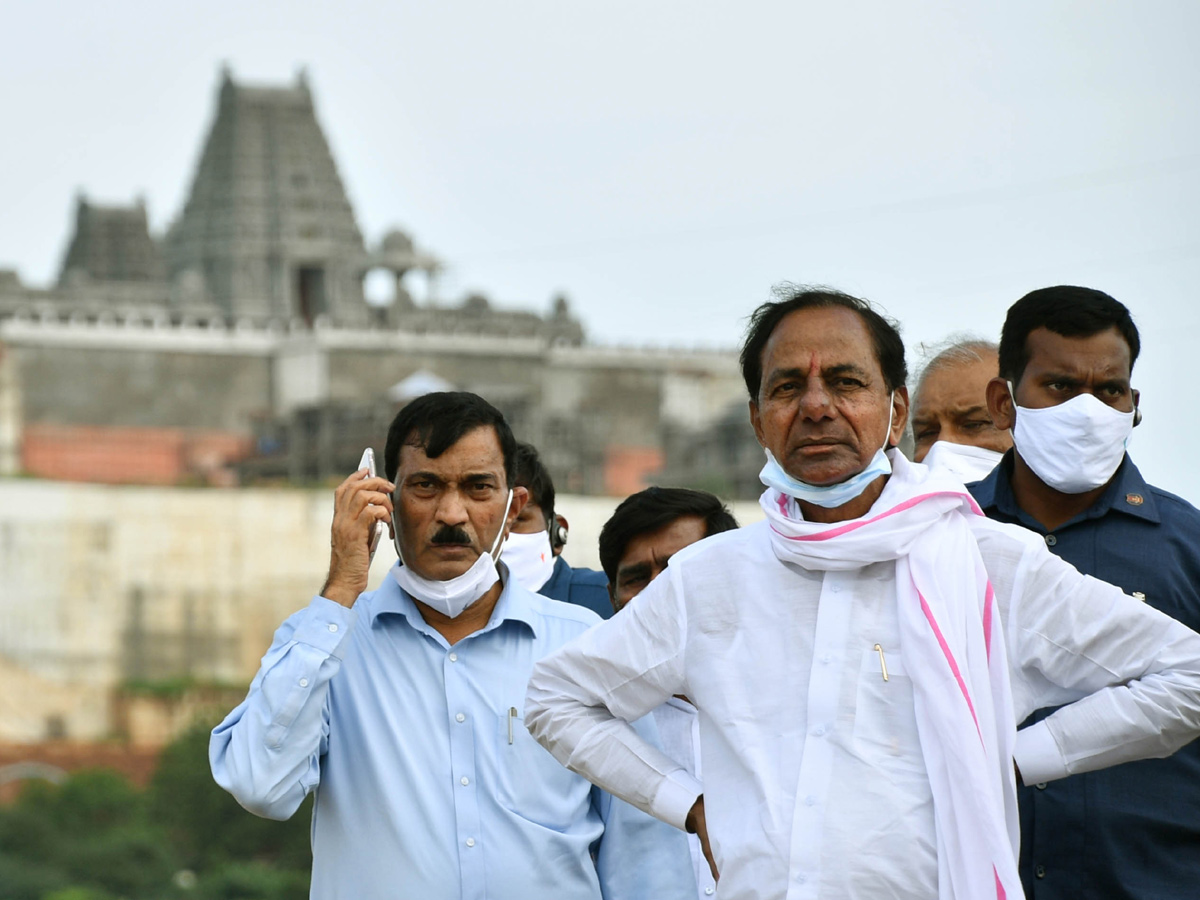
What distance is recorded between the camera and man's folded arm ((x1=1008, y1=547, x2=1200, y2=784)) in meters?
3.06

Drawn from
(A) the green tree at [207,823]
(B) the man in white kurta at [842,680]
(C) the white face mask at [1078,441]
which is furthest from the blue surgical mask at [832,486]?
(A) the green tree at [207,823]

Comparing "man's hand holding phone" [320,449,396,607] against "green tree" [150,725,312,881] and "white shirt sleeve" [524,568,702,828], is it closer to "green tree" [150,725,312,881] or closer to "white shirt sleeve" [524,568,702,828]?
"white shirt sleeve" [524,568,702,828]

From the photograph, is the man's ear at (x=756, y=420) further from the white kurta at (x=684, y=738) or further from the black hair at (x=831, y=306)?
the white kurta at (x=684, y=738)

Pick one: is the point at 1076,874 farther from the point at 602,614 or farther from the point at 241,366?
the point at 241,366

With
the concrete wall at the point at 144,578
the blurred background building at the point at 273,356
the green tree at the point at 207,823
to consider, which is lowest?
the green tree at the point at 207,823

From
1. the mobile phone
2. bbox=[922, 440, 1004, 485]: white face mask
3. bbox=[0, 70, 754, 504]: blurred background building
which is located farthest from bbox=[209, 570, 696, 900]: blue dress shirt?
bbox=[0, 70, 754, 504]: blurred background building

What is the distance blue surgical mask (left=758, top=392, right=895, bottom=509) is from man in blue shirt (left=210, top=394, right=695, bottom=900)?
92 cm

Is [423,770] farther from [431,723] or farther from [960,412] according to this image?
[960,412]

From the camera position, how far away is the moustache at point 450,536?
3881 millimetres

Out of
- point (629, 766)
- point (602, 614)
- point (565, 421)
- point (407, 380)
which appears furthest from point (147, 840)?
point (629, 766)

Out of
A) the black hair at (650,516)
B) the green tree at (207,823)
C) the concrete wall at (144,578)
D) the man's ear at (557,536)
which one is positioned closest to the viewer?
the black hair at (650,516)

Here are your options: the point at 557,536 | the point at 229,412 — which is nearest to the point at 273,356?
the point at 229,412

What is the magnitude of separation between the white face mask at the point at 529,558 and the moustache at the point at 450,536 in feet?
5.00

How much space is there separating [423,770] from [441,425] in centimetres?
70
